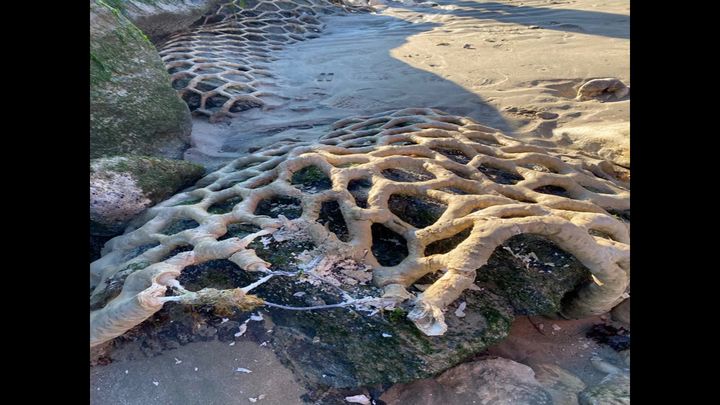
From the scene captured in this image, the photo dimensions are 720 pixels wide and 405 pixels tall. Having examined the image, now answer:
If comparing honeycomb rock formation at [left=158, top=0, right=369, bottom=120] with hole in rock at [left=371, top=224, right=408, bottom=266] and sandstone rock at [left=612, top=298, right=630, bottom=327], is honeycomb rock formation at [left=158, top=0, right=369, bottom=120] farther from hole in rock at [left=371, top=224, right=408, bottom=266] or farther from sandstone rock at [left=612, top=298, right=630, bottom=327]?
sandstone rock at [left=612, top=298, right=630, bottom=327]

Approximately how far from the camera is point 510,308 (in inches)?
75.4

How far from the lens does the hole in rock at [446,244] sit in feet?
6.92

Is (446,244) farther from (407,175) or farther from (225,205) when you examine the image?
(225,205)

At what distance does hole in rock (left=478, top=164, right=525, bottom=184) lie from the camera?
268cm

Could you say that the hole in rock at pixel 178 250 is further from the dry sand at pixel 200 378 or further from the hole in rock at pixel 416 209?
the hole in rock at pixel 416 209

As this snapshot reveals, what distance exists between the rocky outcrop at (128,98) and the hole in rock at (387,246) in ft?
5.99

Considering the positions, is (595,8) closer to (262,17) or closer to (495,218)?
(262,17)

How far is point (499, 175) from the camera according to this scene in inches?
109

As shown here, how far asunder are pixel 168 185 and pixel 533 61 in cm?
412

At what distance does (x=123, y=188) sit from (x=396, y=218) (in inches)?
55.3

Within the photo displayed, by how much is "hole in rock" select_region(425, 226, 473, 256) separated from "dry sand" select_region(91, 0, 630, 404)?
0.38 metres

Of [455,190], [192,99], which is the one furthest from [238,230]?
[192,99]

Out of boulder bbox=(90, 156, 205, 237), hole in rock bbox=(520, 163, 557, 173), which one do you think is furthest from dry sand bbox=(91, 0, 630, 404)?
boulder bbox=(90, 156, 205, 237)
